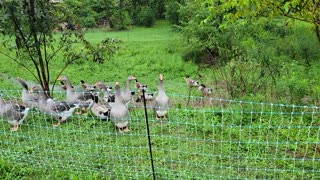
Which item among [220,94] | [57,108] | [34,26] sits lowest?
[220,94]

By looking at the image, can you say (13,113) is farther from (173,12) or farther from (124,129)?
(173,12)

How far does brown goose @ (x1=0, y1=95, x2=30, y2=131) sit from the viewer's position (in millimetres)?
6184

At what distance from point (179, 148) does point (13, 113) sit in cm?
283

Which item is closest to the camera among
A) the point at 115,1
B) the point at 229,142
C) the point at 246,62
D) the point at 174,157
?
the point at 174,157

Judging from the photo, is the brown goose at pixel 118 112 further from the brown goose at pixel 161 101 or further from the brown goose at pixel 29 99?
the brown goose at pixel 29 99

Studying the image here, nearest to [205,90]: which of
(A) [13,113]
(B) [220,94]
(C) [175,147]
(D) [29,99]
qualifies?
(B) [220,94]

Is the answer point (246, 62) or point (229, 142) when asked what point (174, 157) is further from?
point (246, 62)

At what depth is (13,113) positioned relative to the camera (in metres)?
6.22

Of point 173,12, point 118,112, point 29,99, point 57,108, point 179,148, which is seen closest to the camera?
point 179,148

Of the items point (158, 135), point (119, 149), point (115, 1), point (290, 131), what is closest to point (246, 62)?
point (290, 131)

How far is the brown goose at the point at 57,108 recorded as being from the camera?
646 centimetres

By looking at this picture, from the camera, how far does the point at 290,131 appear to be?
5773 mm

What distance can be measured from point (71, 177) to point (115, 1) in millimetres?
17420

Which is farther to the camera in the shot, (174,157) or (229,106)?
(229,106)
